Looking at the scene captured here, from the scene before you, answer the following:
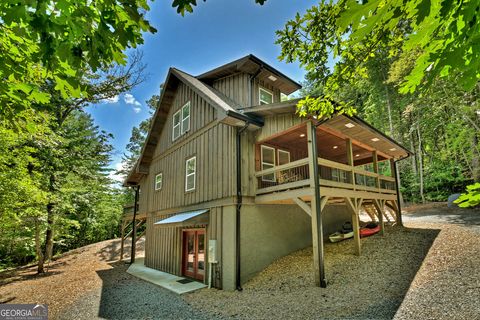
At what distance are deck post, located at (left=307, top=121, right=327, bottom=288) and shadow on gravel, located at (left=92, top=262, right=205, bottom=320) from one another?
11.1 ft

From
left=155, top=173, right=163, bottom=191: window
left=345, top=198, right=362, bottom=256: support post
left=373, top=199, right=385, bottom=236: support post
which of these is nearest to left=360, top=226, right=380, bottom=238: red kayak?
left=373, top=199, right=385, bottom=236: support post

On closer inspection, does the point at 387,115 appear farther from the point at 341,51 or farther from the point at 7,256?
the point at 7,256

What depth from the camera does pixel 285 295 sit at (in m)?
6.96

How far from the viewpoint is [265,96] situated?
42.6ft

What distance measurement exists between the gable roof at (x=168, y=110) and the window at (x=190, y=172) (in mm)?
3080

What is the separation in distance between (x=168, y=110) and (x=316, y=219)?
1094cm

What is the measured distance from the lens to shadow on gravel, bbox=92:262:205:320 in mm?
6628

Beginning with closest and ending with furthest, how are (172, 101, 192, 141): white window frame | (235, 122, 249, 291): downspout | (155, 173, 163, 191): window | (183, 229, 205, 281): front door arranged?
(235, 122, 249, 291): downspout < (183, 229, 205, 281): front door < (172, 101, 192, 141): white window frame < (155, 173, 163, 191): window

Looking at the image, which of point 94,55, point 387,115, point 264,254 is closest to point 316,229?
point 264,254

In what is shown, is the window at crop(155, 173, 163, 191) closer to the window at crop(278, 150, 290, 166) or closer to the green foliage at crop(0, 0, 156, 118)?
the window at crop(278, 150, 290, 166)

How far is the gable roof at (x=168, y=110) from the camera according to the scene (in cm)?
920

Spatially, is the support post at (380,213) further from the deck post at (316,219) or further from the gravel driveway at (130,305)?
the gravel driveway at (130,305)

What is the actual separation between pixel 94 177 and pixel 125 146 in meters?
14.6

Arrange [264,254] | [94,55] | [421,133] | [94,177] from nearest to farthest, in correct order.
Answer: [94,55] → [264,254] → [94,177] → [421,133]
